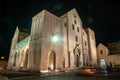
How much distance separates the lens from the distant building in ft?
118

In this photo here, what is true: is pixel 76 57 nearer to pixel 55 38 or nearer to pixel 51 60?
pixel 51 60

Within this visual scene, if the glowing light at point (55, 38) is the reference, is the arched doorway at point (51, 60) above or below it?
below

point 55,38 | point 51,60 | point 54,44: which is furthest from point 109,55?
point 51,60

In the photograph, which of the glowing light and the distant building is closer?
the glowing light

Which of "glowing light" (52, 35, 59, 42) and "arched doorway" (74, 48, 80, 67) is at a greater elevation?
"glowing light" (52, 35, 59, 42)

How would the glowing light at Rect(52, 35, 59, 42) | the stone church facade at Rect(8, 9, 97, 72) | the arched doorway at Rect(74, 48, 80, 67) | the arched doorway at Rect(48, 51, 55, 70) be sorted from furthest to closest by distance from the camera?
the arched doorway at Rect(74, 48, 80, 67) < the glowing light at Rect(52, 35, 59, 42) < the arched doorway at Rect(48, 51, 55, 70) < the stone church facade at Rect(8, 9, 97, 72)

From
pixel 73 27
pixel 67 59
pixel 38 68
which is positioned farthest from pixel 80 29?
pixel 38 68

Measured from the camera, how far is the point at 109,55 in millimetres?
38031

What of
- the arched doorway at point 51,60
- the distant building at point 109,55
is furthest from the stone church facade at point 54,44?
the distant building at point 109,55

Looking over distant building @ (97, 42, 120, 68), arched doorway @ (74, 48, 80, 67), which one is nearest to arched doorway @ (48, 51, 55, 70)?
arched doorway @ (74, 48, 80, 67)

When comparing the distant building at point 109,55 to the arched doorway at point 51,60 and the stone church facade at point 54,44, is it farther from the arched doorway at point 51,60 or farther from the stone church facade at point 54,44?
the arched doorway at point 51,60

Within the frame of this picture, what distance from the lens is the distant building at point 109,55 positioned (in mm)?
35866

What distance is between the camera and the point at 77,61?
30266mm

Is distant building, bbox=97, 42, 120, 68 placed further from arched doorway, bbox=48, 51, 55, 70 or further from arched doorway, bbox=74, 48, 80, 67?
arched doorway, bbox=48, 51, 55, 70
